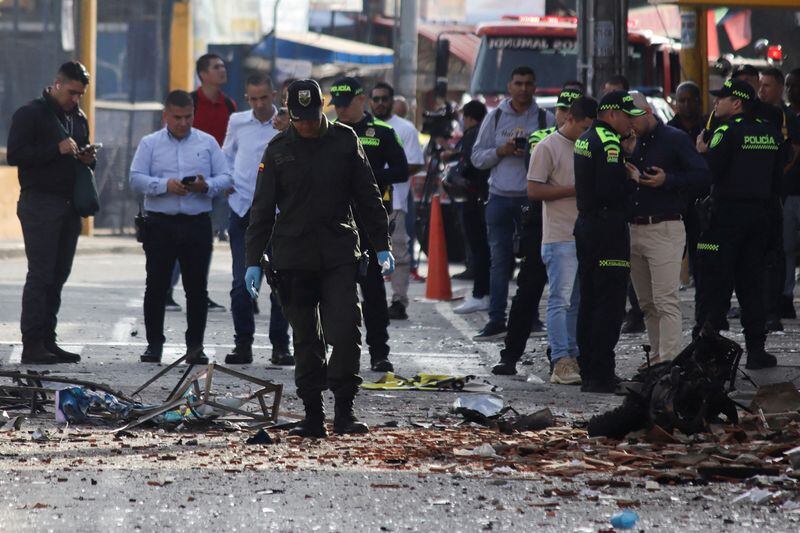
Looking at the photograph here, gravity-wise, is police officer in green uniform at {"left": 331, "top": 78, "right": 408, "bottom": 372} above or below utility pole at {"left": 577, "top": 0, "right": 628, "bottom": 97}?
below

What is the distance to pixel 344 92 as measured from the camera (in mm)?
11312

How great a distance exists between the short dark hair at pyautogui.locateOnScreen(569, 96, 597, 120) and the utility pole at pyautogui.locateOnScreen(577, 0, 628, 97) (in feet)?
9.70

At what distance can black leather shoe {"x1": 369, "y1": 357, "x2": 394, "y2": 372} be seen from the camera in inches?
447

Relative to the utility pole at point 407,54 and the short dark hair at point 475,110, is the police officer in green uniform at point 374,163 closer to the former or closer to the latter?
the short dark hair at point 475,110

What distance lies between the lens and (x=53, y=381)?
30.3 ft

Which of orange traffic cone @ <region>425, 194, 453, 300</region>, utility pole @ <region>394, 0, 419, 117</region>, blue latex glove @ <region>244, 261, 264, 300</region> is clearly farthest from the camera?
utility pole @ <region>394, 0, 419, 117</region>

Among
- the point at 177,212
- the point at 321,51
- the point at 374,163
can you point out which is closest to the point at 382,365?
the point at 374,163

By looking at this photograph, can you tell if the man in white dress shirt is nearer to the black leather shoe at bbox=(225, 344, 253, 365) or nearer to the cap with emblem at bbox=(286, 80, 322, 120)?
the black leather shoe at bbox=(225, 344, 253, 365)

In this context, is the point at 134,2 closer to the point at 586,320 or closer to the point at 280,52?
the point at 280,52

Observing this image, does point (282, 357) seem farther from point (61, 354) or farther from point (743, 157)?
point (743, 157)

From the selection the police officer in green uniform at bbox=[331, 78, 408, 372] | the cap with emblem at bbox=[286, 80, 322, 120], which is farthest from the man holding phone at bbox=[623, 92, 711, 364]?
the cap with emblem at bbox=[286, 80, 322, 120]

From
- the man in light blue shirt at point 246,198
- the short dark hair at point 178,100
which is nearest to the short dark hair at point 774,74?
the man in light blue shirt at point 246,198

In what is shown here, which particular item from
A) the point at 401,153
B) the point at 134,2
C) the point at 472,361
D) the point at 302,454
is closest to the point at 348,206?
the point at 302,454

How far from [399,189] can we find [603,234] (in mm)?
4661
